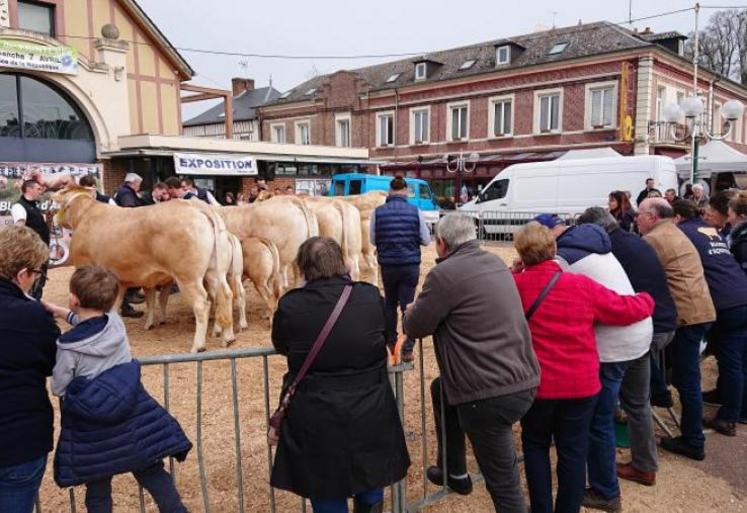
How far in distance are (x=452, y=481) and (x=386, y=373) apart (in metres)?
1.40

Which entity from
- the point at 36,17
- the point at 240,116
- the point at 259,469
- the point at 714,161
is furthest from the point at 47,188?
the point at 240,116

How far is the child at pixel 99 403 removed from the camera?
258cm

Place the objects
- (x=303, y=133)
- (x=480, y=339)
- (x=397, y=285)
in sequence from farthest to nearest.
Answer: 1. (x=303, y=133)
2. (x=397, y=285)
3. (x=480, y=339)

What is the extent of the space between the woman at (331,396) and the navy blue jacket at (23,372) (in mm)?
998

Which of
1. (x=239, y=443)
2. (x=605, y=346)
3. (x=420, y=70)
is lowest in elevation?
(x=239, y=443)

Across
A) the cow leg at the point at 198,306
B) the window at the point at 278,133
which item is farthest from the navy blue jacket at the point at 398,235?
the window at the point at 278,133

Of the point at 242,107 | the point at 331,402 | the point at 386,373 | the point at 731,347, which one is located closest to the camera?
the point at 331,402

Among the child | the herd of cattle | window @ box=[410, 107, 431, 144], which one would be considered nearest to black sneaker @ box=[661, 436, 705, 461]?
the child

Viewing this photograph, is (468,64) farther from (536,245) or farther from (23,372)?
(23,372)

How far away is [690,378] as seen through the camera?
4.33 meters

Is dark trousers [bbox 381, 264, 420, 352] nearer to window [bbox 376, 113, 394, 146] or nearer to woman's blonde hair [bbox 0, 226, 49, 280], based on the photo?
woman's blonde hair [bbox 0, 226, 49, 280]

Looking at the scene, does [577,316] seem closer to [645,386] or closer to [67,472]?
[645,386]

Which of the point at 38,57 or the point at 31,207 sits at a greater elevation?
the point at 38,57

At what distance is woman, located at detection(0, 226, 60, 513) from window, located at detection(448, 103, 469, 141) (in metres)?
30.0
